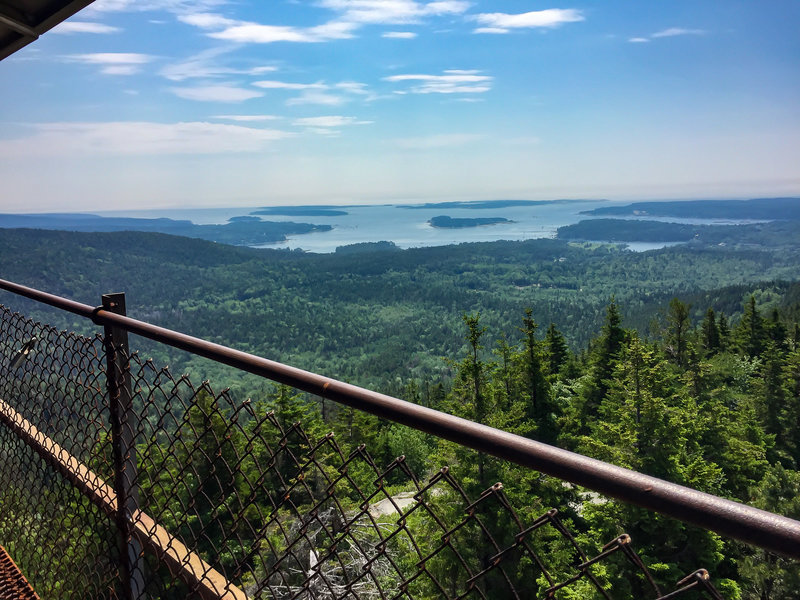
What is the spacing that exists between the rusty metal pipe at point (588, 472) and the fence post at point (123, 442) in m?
0.92

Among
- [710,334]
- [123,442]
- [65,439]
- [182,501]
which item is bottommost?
[710,334]

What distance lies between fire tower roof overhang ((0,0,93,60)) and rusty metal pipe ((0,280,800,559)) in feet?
6.55

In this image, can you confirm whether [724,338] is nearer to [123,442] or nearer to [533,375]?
[533,375]

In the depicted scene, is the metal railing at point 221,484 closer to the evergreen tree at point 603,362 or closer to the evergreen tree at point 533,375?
the evergreen tree at point 533,375

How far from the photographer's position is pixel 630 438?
17141mm

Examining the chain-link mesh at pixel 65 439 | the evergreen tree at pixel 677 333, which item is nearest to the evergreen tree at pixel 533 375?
the evergreen tree at pixel 677 333

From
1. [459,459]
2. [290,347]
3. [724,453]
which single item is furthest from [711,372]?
[290,347]

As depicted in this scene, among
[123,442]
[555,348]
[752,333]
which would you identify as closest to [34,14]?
[123,442]

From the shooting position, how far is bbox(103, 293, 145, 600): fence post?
2186mm

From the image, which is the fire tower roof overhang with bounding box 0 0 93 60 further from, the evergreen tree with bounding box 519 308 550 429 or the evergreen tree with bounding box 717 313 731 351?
the evergreen tree with bounding box 717 313 731 351

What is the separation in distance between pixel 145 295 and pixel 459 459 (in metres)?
186

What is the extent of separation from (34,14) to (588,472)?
10.2 feet

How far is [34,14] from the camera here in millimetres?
2639

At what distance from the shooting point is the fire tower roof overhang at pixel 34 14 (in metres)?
2.46
